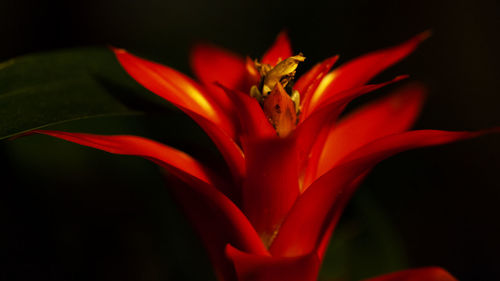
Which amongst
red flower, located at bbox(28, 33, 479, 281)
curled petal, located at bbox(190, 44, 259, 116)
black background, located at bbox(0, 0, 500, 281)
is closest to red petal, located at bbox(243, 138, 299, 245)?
red flower, located at bbox(28, 33, 479, 281)

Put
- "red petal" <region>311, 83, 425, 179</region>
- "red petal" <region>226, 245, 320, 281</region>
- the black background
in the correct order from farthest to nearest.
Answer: the black background → "red petal" <region>311, 83, 425, 179</region> → "red petal" <region>226, 245, 320, 281</region>

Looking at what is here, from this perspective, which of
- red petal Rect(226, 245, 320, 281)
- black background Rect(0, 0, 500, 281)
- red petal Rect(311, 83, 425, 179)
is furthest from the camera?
black background Rect(0, 0, 500, 281)

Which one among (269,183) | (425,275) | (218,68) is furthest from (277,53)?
(425,275)

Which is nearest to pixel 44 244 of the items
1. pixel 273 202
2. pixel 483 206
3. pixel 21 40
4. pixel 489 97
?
pixel 273 202

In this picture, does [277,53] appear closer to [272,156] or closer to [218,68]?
[218,68]

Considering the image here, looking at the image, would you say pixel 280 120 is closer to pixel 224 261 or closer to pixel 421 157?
pixel 224 261

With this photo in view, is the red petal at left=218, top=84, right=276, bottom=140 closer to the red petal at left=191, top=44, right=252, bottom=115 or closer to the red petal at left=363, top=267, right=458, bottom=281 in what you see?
the red petal at left=191, top=44, right=252, bottom=115

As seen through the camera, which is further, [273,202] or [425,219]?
[425,219]

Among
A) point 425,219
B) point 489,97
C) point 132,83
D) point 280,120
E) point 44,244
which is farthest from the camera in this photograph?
point 489,97
